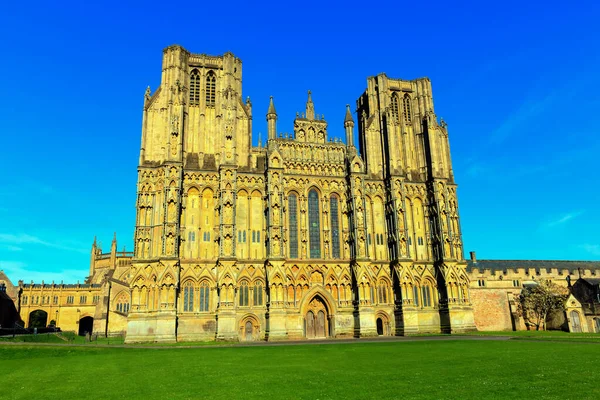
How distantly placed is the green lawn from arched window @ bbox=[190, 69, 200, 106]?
131 feet

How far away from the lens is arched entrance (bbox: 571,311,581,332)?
6366 cm

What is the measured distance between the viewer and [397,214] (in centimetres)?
5997

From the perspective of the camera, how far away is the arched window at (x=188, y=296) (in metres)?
52.4

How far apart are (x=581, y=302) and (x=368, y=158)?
38732mm

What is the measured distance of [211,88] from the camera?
6169cm

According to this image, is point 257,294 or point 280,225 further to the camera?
point 280,225

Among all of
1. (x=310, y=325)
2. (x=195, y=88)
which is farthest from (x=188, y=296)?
(x=195, y=88)

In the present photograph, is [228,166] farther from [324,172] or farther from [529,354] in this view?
[529,354]

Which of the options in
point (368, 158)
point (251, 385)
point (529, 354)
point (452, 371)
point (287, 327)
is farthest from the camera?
point (368, 158)

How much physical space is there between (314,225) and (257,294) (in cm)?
1171

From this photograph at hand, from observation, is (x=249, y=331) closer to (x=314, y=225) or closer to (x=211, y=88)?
(x=314, y=225)

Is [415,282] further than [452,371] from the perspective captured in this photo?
Yes

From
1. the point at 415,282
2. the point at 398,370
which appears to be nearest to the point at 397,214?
the point at 415,282

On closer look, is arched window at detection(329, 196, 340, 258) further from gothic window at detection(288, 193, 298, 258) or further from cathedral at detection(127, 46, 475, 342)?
gothic window at detection(288, 193, 298, 258)
